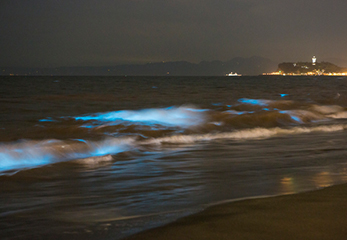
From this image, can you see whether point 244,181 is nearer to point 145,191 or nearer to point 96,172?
point 145,191

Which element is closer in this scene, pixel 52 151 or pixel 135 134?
pixel 52 151

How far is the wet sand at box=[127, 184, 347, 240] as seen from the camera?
2496mm

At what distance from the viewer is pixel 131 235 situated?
2559 mm

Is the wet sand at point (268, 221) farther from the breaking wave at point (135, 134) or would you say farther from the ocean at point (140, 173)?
the breaking wave at point (135, 134)

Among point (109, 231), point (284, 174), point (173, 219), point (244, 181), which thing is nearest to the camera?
point (109, 231)

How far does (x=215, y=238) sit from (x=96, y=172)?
3112 millimetres

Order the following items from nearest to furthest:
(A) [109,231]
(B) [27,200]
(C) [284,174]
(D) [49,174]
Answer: (A) [109,231]
(B) [27,200]
(C) [284,174]
(D) [49,174]

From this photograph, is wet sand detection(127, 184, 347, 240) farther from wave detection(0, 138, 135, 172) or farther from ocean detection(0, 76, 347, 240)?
wave detection(0, 138, 135, 172)

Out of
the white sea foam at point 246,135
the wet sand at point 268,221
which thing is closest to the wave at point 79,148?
the white sea foam at point 246,135

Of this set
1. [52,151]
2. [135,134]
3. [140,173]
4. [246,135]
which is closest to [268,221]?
[140,173]

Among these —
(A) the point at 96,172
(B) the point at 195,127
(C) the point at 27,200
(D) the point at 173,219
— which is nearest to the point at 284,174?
(D) the point at 173,219

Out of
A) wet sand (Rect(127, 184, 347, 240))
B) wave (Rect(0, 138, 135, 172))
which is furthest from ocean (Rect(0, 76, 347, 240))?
wet sand (Rect(127, 184, 347, 240))

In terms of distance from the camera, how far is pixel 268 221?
2.78 meters

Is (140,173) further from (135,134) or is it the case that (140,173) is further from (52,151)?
(135,134)
